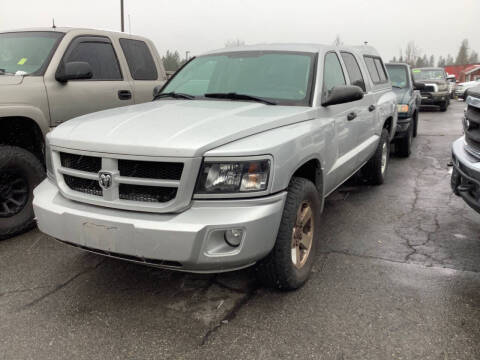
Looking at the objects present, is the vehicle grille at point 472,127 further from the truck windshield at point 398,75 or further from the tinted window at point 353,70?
the truck windshield at point 398,75

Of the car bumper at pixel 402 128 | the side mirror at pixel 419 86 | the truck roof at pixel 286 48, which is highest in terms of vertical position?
the truck roof at pixel 286 48

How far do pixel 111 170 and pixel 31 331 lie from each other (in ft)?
3.59

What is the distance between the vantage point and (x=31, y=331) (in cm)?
Answer: 264

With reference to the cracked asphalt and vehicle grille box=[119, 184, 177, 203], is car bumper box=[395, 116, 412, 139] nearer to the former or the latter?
the cracked asphalt

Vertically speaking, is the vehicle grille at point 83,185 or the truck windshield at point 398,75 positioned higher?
the vehicle grille at point 83,185

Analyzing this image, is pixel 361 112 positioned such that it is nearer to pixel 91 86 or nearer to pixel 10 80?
pixel 91 86

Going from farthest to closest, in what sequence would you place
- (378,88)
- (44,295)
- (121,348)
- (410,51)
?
(410,51) → (378,88) → (44,295) → (121,348)

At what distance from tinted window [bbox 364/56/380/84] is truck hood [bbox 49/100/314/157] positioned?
263 cm

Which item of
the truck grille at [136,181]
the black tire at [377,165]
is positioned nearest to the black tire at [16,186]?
the truck grille at [136,181]

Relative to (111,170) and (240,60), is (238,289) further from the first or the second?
(240,60)

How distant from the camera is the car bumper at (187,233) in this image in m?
2.40

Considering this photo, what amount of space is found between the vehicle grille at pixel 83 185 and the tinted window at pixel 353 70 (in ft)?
9.63

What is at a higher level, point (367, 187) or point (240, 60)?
point (240, 60)

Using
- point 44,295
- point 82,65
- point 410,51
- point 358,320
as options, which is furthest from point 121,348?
point 410,51
